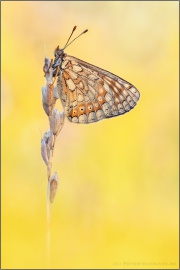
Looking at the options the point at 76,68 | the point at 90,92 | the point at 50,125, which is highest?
the point at 76,68

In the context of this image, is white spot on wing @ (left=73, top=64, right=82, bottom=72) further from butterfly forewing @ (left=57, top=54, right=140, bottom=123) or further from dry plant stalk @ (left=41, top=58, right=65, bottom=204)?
dry plant stalk @ (left=41, top=58, right=65, bottom=204)

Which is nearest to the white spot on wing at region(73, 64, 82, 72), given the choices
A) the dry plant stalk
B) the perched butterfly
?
the perched butterfly

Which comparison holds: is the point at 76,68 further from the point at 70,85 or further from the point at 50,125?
the point at 50,125

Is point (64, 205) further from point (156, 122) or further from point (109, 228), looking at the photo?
point (156, 122)

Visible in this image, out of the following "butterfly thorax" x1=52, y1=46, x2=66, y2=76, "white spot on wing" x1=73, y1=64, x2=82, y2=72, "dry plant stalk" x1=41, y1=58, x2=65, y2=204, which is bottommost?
"dry plant stalk" x1=41, y1=58, x2=65, y2=204

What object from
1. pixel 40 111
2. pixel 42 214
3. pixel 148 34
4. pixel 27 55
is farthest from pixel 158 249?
pixel 148 34

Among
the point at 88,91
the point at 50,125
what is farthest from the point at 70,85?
the point at 50,125
